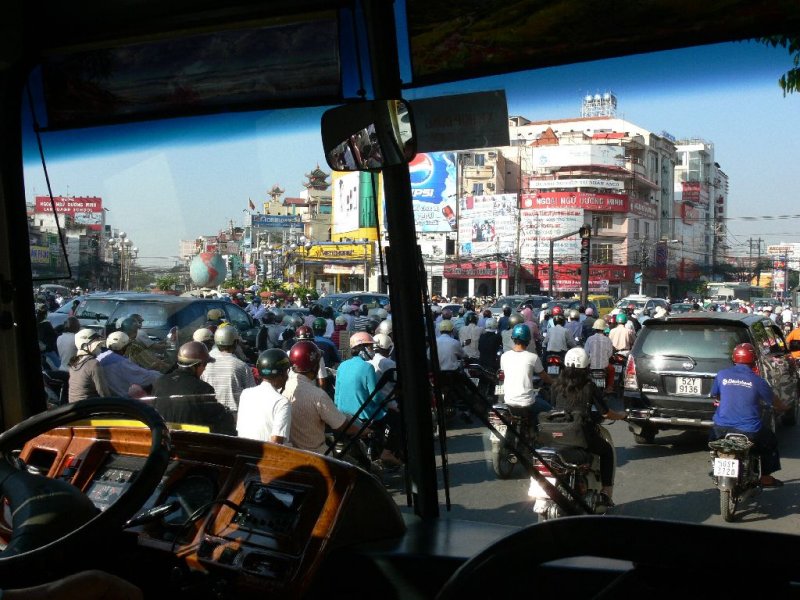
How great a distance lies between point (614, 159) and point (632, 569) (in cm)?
168

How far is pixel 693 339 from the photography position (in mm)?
6996

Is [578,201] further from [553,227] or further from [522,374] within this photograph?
[522,374]

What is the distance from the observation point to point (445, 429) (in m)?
2.82

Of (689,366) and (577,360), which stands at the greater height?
(577,360)

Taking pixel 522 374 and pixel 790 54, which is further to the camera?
pixel 522 374

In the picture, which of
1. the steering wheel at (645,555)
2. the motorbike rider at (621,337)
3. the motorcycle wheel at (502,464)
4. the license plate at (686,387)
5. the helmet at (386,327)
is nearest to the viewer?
the steering wheel at (645,555)

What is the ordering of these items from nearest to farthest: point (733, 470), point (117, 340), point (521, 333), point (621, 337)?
1. point (733, 470)
2. point (117, 340)
3. point (621, 337)
4. point (521, 333)

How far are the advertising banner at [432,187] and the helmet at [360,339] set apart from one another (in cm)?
137

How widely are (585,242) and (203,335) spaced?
1.72 meters

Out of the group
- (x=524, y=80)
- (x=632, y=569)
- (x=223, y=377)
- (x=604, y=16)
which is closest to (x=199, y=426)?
(x=223, y=377)

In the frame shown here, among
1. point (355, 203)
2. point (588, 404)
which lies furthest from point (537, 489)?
point (588, 404)

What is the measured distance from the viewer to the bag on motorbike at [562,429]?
12.0 feet

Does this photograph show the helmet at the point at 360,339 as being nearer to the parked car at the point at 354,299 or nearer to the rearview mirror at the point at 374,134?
the parked car at the point at 354,299

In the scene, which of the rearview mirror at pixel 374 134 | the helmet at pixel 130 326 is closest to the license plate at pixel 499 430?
the rearview mirror at pixel 374 134
